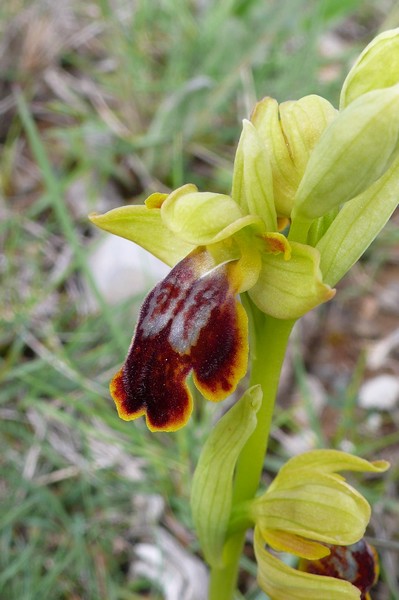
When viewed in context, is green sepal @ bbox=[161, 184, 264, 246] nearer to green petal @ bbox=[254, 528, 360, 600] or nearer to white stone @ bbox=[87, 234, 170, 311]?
green petal @ bbox=[254, 528, 360, 600]

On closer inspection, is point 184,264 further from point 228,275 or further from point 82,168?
point 82,168

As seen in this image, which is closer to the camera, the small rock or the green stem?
the green stem

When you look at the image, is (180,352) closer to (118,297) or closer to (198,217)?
(198,217)

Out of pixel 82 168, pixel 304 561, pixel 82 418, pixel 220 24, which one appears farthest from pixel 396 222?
pixel 304 561

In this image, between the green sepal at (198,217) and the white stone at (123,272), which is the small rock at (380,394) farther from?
the green sepal at (198,217)

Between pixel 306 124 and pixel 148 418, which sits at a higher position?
pixel 306 124

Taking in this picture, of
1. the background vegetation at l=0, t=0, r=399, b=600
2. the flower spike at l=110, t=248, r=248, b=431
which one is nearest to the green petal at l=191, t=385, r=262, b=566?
the flower spike at l=110, t=248, r=248, b=431
